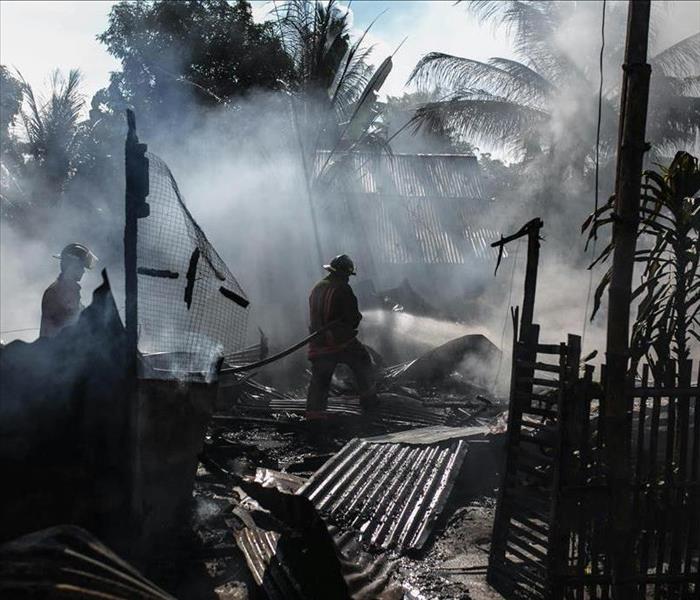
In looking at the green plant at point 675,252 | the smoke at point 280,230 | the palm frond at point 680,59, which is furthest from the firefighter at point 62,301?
the palm frond at point 680,59

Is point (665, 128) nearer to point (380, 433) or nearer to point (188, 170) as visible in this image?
point (188, 170)

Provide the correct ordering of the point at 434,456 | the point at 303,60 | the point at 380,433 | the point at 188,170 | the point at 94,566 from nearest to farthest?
the point at 94,566 < the point at 434,456 < the point at 380,433 < the point at 188,170 < the point at 303,60

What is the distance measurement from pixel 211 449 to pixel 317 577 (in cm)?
315

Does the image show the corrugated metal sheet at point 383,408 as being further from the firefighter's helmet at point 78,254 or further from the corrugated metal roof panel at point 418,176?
the corrugated metal roof panel at point 418,176

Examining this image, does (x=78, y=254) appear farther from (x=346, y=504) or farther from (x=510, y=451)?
(x=510, y=451)

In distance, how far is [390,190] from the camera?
22.4 meters

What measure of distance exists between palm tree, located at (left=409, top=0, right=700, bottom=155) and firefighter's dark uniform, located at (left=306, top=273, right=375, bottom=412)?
41.4ft

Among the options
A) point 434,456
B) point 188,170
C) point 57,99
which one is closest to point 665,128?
point 188,170

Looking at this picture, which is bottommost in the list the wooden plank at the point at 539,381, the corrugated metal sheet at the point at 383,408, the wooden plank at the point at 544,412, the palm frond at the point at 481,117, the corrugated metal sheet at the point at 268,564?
the corrugated metal sheet at the point at 268,564

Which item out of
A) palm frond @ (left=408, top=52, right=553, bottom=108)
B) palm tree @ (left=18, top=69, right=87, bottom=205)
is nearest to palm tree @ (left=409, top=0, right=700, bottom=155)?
palm frond @ (left=408, top=52, right=553, bottom=108)

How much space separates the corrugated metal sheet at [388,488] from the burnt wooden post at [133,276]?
6.03 feet

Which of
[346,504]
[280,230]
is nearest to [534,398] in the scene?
[346,504]

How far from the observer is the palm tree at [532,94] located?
19.8 metres

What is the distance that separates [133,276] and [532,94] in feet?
62.2
